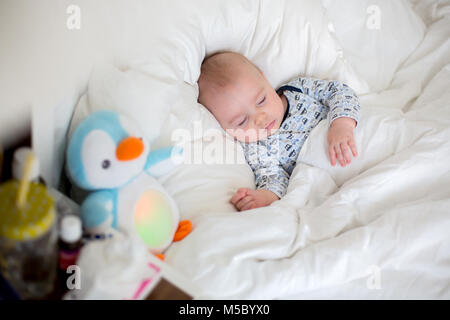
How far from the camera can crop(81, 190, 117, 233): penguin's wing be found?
30.1 inches

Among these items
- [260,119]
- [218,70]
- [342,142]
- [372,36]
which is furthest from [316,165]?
[372,36]

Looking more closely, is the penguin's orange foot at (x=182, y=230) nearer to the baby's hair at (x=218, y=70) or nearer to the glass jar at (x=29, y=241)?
the glass jar at (x=29, y=241)

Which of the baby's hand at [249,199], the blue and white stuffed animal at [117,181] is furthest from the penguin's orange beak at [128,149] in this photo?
the baby's hand at [249,199]

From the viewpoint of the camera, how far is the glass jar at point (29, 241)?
23.4 inches

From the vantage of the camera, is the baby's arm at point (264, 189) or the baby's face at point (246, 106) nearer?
the baby's arm at point (264, 189)

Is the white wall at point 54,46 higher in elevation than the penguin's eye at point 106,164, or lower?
higher

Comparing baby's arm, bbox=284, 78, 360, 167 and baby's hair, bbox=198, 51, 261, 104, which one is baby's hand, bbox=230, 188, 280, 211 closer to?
baby's arm, bbox=284, 78, 360, 167

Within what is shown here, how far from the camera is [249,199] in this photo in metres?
1.04

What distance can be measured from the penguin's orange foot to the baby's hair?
464mm

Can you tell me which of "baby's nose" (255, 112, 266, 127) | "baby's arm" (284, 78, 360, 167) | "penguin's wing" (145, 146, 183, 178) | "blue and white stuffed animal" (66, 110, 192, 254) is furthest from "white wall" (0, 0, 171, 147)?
"baby's arm" (284, 78, 360, 167)

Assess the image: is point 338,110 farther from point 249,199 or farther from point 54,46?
point 54,46

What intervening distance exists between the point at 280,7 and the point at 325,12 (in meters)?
0.18

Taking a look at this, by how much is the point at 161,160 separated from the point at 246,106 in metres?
0.39
